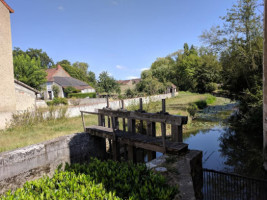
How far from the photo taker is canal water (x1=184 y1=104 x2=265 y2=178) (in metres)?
7.92

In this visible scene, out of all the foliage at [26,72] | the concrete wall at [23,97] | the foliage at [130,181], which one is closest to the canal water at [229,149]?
the foliage at [130,181]

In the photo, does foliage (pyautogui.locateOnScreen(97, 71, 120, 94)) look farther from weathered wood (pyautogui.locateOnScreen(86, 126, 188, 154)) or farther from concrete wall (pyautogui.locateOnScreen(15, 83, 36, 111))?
weathered wood (pyautogui.locateOnScreen(86, 126, 188, 154))

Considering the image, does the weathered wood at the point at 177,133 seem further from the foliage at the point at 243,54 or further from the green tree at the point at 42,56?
the green tree at the point at 42,56

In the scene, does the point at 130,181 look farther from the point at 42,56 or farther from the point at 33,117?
the point at 42,56

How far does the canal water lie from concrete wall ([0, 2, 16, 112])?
577 inches

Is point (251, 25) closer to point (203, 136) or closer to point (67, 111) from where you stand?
point (203, 136)

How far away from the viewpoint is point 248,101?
1381 centimetres

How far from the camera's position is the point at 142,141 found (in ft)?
18.8

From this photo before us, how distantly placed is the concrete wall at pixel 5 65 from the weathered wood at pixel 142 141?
11.9m

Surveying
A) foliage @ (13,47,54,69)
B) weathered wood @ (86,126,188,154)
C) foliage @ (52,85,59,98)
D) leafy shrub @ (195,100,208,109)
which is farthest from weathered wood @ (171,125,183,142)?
foliage @ (13,47,54,69)

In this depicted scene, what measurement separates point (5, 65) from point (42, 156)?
13.4m

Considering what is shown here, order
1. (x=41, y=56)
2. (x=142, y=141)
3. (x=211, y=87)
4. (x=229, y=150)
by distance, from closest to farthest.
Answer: (x=142, y=141)
(x=229, y=150)
(x=211, y=87)
(x=41, y=56)

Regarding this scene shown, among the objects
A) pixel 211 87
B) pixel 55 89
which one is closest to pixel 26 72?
pixel 55 89

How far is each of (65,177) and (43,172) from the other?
11.7ft
